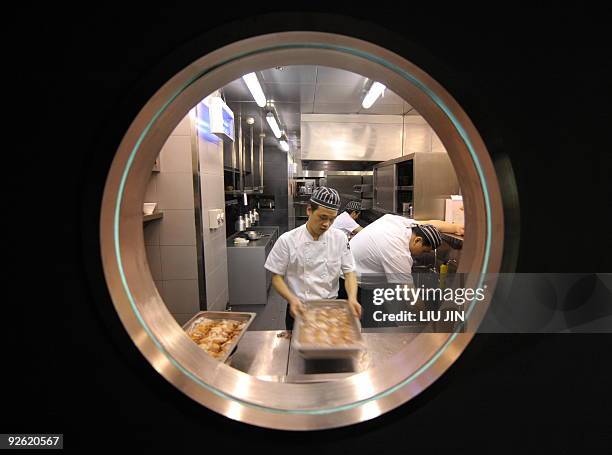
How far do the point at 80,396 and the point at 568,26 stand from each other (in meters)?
1.36

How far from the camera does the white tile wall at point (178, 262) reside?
321 cm

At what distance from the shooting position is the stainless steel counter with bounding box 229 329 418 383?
1475 millimetres

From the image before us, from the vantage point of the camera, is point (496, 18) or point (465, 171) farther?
point (465, 171)

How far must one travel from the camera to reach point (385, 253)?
283 cm

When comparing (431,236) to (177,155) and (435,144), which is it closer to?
(435,144)

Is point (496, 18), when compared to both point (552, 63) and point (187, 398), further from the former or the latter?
point (187, 398)

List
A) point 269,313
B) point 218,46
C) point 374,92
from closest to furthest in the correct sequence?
Result: point 218,46 → point 374,92 → point 269,313

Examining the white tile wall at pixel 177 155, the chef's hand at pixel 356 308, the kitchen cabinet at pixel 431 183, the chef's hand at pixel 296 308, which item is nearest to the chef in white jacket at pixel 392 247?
the kitchen cabinet at pixel 431 183

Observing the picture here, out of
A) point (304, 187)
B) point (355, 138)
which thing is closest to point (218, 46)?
point (355, 138)

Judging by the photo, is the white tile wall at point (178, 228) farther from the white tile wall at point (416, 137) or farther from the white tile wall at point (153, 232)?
the white tile wall at point (416, 137)

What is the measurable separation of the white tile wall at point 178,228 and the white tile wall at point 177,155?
15.7 inches

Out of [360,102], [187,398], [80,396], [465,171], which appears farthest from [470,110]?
[360,102]

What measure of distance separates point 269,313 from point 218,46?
13.4 feet

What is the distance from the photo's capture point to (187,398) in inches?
29.6
